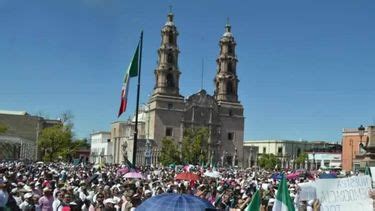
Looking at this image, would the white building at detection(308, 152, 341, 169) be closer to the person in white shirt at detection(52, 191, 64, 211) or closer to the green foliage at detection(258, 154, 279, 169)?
the green foliage at detection(258, 154, 279, 169)

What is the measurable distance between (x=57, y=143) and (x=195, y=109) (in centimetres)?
2529

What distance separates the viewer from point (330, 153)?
424 feet

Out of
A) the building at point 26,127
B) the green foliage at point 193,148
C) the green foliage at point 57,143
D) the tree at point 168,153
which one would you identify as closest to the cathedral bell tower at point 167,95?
the green foliage at point 193,148

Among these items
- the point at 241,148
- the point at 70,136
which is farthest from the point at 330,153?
the point at 70,136

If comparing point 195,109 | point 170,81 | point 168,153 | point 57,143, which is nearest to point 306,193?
point 168,153

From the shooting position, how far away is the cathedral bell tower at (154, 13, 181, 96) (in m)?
106

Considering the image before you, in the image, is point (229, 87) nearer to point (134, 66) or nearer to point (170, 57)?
point (170, 57)

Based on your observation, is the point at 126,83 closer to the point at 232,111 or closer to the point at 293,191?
the point at 293,191

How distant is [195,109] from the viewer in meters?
111

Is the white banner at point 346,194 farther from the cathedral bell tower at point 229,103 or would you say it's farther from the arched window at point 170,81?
the cathedral bell tower at point 229,103

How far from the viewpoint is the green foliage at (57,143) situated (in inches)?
3927

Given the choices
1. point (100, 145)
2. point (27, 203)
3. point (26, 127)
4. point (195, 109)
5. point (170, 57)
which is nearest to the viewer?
point (27, 203)

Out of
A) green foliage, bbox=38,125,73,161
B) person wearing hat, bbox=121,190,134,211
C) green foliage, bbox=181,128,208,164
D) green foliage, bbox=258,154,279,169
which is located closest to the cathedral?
green foliage, bbox=181,128,208,164

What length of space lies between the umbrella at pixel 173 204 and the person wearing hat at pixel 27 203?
491 cm
